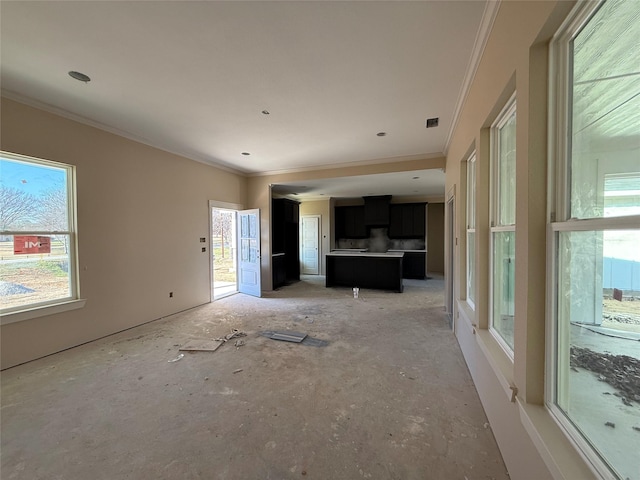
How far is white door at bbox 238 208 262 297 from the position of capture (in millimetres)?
5688

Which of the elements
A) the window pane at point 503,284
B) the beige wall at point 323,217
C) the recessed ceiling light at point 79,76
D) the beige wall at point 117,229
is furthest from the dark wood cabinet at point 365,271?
the recessed ceiling light at point 79,76

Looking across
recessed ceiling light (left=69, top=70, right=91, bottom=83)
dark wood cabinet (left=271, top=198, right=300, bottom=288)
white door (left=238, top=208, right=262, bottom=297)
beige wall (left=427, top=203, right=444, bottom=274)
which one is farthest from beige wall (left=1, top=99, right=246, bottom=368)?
beige wall (left=427, top=203, right=444, bottom=274)

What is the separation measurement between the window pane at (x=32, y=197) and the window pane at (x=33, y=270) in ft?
0.48

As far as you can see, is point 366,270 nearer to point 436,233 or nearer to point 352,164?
point 352,164

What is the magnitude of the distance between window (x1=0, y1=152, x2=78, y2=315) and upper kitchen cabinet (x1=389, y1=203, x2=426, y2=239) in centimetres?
740

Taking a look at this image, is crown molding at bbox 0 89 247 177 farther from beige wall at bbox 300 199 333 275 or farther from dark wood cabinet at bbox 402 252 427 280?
dark wood cabinet at bbox 402 252 427 280

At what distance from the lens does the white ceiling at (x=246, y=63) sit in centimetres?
167

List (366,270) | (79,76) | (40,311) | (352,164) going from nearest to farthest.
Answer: (79,76), (40,311), (352,164), (366,270)

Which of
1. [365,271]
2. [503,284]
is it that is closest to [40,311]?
[503,284]

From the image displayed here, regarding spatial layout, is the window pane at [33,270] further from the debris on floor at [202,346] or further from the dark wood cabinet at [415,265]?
the dark wood cabinet at [415,265]

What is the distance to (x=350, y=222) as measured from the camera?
28.8 ft

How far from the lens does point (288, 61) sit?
6.96ft

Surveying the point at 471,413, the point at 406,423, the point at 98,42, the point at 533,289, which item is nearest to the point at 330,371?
the point at 406,423

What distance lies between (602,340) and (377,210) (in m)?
7.40
